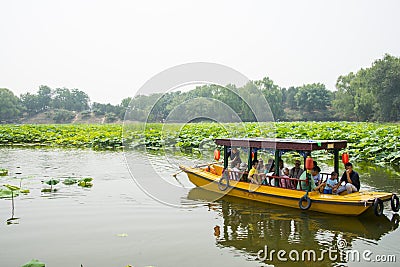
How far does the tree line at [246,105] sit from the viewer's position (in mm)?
8492

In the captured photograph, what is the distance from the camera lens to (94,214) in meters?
7.41

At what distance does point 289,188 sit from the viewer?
25.4 ft

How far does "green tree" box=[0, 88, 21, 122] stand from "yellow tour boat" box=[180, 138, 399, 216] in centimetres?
5671

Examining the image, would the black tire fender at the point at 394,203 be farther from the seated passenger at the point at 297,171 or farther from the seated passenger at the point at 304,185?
the seated passenger at the point at 297,171

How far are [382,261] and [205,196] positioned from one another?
4.64m

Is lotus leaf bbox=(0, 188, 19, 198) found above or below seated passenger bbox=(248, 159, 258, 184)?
below

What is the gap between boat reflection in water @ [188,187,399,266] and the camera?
5.38 m

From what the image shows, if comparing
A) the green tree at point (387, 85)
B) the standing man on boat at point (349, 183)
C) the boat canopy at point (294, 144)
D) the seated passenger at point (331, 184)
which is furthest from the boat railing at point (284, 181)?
the green tree at point (387, 85)

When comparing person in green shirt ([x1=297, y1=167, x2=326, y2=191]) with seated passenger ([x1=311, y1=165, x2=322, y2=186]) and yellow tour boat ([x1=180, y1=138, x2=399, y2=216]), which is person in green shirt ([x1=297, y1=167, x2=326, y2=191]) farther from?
seated passenger ([x1=311, y1=165, x2=322, y2=186])

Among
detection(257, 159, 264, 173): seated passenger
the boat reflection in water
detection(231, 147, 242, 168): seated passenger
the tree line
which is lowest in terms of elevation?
the boat reflection in water

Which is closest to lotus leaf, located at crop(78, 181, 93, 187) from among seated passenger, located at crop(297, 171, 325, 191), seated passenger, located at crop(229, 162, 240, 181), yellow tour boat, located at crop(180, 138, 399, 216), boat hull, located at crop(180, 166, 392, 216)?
yellow tour boat, located at crop(180, 138, 399, 216)

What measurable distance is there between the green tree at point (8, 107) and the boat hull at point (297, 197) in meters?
56.9

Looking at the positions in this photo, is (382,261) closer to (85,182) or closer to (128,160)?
(85,182)

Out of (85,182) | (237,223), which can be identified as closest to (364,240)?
(237,223)
